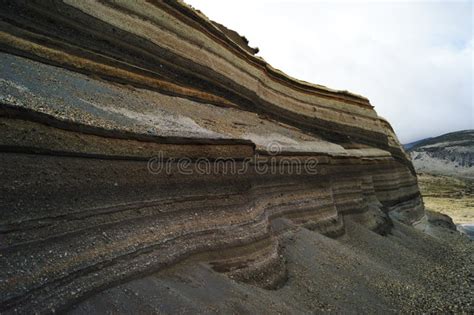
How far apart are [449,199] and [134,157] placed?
43.8 m

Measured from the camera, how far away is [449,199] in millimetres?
42125

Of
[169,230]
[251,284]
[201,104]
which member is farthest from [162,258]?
[201,104]

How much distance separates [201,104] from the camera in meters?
8.64

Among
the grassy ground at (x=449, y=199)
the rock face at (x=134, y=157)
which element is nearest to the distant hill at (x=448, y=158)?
the grassy ground at (x=449, y=199)

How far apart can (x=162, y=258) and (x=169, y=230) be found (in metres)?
0.43

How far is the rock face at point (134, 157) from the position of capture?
13.4 ft

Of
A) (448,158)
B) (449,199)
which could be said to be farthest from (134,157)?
(448,158)

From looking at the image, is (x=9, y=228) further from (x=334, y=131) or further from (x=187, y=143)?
(x=334, y=131)

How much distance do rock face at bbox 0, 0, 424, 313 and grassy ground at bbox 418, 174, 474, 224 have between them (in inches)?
948

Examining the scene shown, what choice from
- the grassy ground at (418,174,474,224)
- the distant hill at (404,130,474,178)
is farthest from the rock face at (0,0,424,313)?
the distant hill at (404,130,474,178)

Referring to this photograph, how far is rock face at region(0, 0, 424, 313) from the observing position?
4.08m

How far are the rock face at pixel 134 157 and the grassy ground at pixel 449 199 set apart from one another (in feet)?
79.0

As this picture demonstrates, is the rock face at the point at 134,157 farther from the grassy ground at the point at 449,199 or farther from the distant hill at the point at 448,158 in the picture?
the distant hill at the point at 448,158

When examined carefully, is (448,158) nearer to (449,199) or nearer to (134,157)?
(449,199)
